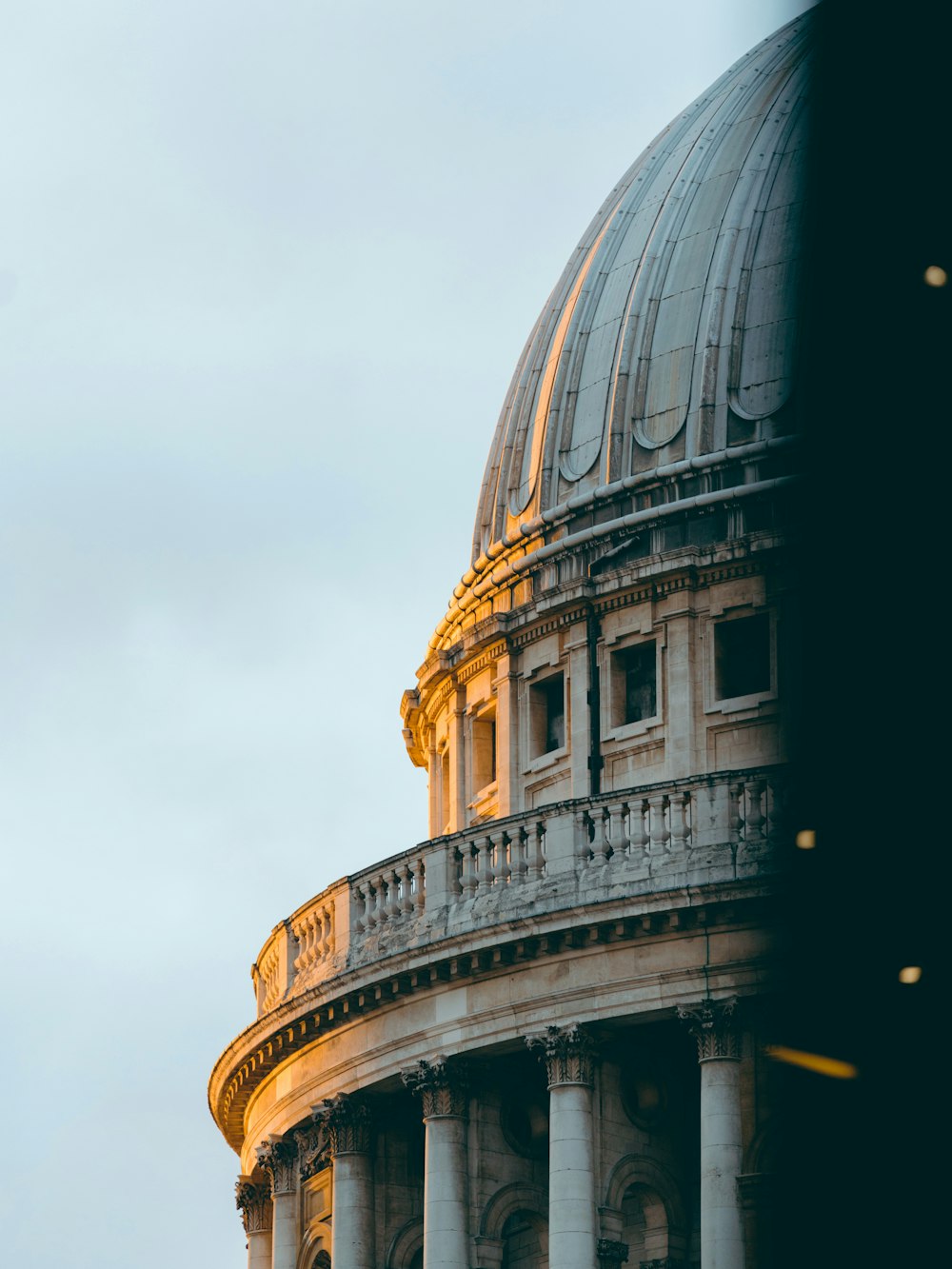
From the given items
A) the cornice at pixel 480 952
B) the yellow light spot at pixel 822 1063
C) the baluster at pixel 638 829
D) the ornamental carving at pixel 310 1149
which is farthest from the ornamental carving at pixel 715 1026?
the yellow light spot at pixel 822 1063

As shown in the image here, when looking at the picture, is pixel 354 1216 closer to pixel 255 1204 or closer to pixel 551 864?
pixel 255 1204

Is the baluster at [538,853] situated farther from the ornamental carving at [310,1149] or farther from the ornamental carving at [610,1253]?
the ornamental carving at [310,1149]

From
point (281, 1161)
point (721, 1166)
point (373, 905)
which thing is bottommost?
point (721, 1166)

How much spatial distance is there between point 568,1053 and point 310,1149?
263 inches

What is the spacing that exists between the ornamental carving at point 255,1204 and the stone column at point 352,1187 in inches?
158

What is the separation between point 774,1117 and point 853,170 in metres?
20.6

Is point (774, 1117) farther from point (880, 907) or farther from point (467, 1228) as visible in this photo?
point (880, 907)

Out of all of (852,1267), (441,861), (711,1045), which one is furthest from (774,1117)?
(852,1267)

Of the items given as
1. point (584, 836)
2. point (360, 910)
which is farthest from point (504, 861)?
point (360, 910)

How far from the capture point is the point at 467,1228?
135 feet

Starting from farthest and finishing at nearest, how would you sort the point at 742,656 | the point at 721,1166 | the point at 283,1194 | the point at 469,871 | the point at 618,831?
the point at 742,656
the point at 283,1194
the point at 469,871
the point at 618,831
the point at 721,1166

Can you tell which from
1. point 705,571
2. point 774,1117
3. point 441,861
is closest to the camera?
point 774,1117

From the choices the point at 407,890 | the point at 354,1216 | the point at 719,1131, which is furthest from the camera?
the point at 354,1216

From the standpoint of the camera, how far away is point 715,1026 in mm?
38469
